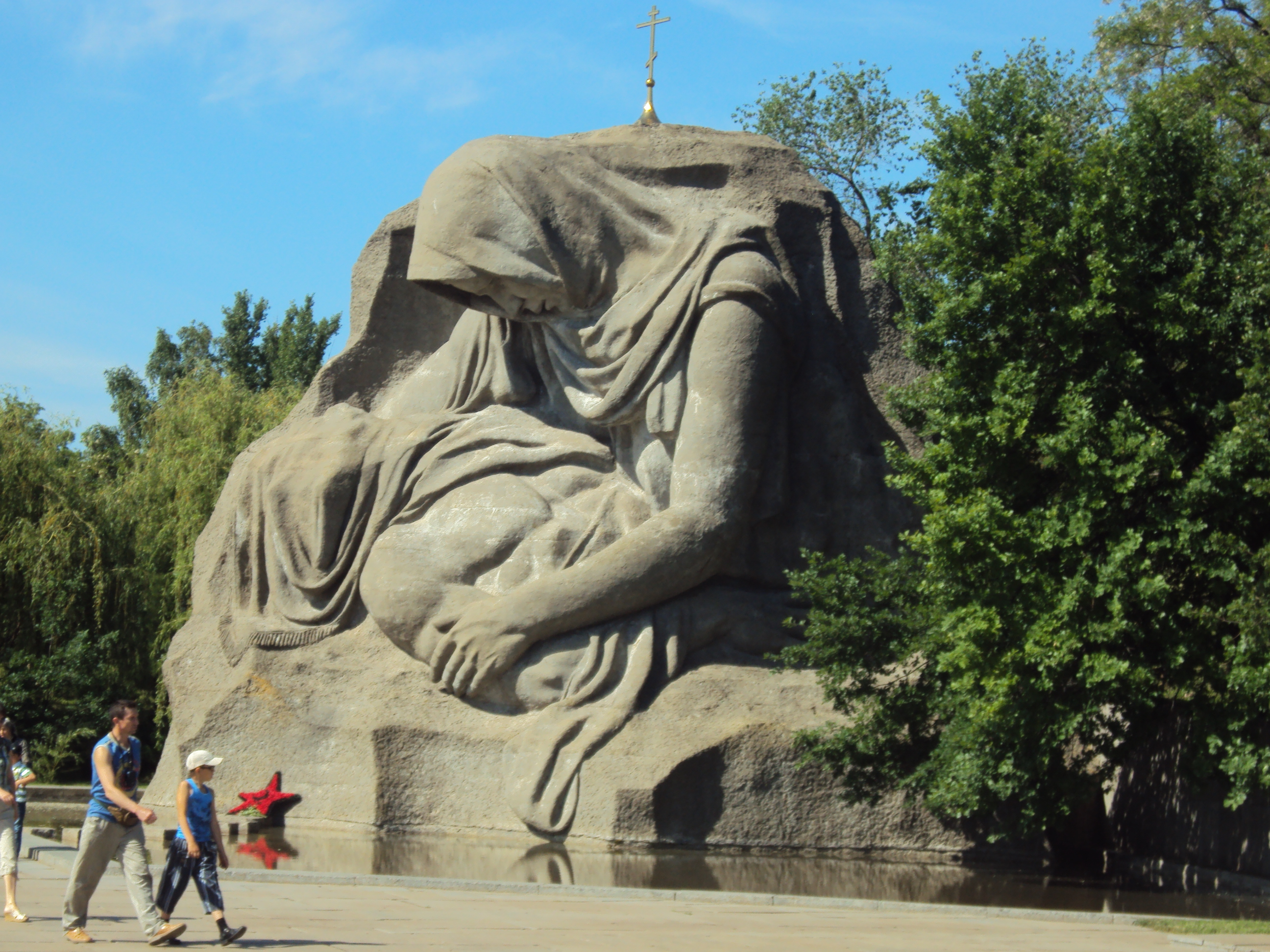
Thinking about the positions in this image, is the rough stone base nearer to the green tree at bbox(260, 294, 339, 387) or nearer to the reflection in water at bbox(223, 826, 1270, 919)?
the reflection in water at bbox(223, 826, 1270, 919)

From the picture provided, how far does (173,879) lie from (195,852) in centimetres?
19

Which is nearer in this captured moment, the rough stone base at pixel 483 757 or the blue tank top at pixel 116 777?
the blue tank top at pixel 116 777

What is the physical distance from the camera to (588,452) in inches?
504

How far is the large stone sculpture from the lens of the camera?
1148 cm

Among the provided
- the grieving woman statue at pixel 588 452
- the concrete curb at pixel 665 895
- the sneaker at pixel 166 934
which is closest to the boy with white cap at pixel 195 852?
the sneaker at pixel 166 934

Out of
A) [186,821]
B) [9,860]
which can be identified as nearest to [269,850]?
[9,860]

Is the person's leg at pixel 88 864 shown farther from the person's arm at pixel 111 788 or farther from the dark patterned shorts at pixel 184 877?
the dark patterned shorts at pixel 184 877

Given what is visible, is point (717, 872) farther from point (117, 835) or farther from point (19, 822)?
point (19, 822)

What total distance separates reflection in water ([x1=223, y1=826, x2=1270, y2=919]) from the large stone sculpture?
39cm

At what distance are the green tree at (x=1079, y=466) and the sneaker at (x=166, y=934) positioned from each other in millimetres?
5093

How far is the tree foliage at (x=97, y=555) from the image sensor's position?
64.7 feet

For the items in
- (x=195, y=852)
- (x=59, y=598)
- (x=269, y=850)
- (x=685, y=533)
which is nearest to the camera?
(x=195, y=852)

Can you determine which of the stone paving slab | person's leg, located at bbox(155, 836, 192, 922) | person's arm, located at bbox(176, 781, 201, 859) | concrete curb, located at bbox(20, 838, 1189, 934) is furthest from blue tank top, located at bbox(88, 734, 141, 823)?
concrete curb, located at bbox(20, 838, 1189, 934)

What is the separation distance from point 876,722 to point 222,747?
5.42 metres
